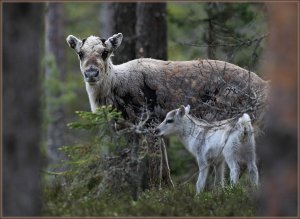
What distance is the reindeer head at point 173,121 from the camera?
14.2 metres

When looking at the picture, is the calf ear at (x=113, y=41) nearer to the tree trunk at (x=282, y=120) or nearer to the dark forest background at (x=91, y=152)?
the dark forest background at (x=91, y=152)

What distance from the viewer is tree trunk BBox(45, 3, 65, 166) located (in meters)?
26.5

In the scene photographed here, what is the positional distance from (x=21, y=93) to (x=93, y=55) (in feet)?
20.1

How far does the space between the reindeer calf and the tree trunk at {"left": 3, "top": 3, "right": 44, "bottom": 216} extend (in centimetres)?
496

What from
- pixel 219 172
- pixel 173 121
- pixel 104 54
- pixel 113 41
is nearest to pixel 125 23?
pixel 113 41

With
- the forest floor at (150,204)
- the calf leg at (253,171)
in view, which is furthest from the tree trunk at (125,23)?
the forest floor at (150,204)

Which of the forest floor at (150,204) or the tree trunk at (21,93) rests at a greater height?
the tree trunk at (21,93)

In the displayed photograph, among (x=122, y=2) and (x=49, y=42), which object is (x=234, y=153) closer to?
(x=122, y=2)

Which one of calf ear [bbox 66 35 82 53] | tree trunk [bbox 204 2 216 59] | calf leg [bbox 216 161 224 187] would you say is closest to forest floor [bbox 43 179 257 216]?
calf leg [bbox 216 161 224 187]

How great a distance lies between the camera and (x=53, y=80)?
26328 mm

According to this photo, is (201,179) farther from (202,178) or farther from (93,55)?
(93,55)

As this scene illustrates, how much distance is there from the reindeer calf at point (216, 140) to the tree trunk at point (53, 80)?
1093 cm

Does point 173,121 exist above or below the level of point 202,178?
above

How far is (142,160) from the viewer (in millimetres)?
11195
